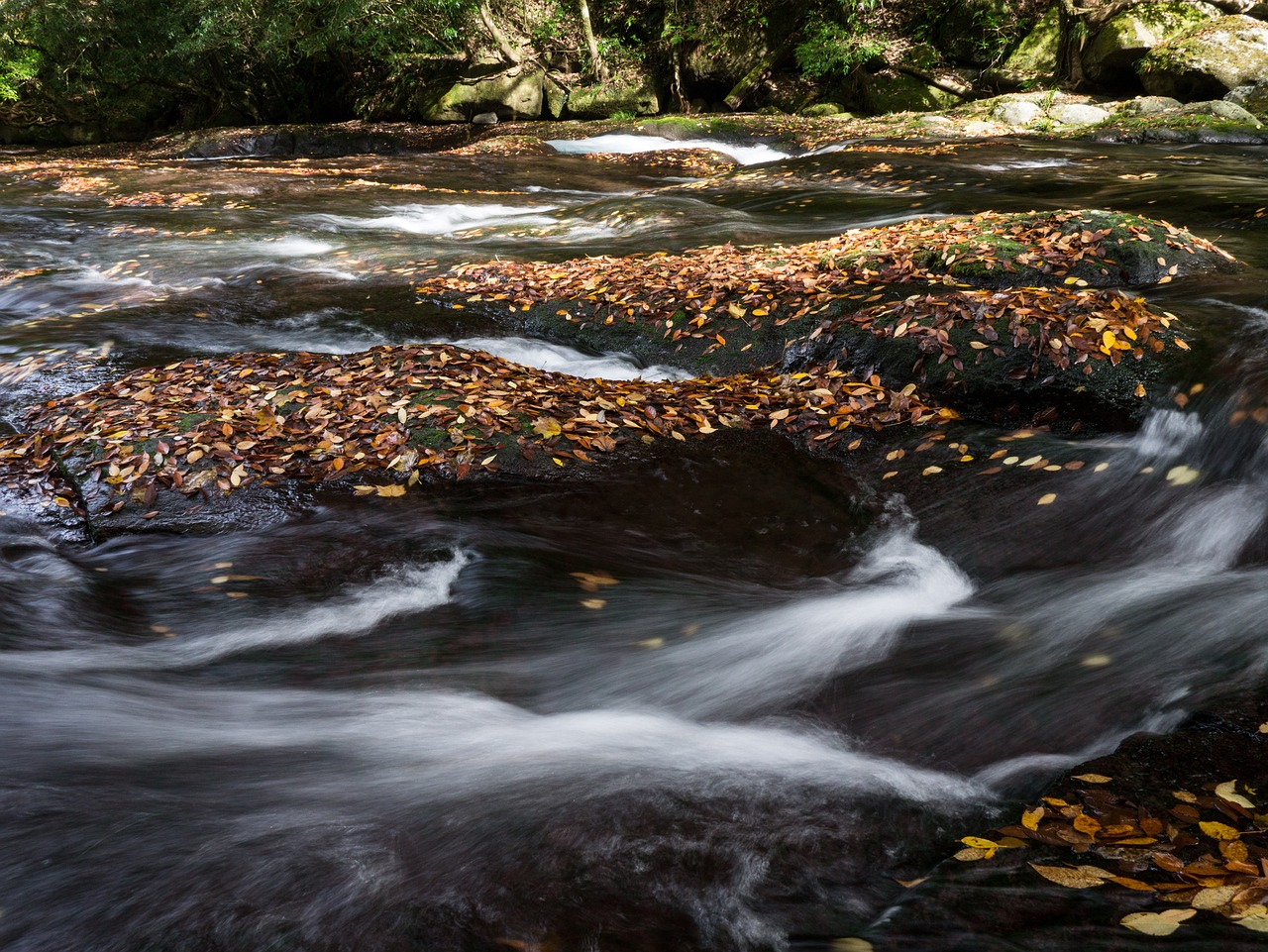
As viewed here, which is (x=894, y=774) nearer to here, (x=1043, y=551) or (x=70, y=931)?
(x=1043, y=551)

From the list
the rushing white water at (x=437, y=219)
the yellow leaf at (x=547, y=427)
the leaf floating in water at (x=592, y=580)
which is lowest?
the leaf floating in water at (x=592, y=580)

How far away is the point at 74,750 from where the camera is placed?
3252mm

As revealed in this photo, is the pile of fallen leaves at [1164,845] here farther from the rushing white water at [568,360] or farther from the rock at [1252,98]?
the rock at [1252,98]

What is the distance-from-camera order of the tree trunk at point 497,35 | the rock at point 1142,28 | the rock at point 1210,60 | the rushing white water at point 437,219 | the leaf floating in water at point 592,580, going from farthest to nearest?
the tree trunk at point 497,35 → the rock at point 1142,28 → the rock at point 1210,60 → the rushing white water at point 437,219 → the leaf floating in water at point 592,580

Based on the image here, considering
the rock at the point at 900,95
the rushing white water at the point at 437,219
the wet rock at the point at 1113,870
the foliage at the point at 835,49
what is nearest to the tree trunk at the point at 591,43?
the foliage at the point at 835,49

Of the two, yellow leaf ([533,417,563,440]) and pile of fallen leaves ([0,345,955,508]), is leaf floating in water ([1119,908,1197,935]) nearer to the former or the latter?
pile of fallen leaves ([0,345,955,508])

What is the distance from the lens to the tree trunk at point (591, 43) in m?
24.5

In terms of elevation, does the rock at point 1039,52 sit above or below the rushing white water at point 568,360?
above

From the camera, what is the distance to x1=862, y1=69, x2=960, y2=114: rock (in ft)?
72.8

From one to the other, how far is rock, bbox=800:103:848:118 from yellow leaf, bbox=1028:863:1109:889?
23.3 metres

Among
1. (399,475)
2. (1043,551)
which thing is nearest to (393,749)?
(399,475)

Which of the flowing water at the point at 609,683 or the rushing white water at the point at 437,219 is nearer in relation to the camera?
the flowing water at the point at 609,683

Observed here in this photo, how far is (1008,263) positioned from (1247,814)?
5188 millimetres

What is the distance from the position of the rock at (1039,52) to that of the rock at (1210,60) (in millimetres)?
2980
